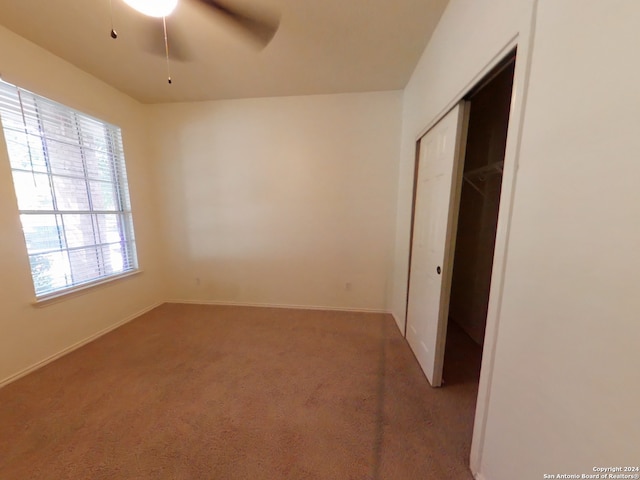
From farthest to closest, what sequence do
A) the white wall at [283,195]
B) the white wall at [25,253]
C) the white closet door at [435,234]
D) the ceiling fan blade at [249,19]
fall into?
the white wall at [283,195] → the white wall at [25,253] → the white closet door at [435,234] → the ceiling fan blade at [249,19]

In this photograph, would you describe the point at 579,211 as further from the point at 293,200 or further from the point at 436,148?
the point at 293,200

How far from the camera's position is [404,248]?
97.5 inches

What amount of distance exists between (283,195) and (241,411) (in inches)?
87.2

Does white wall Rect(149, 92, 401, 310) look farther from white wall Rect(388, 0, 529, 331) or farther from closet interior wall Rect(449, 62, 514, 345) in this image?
closet interior wall Rect(449, 62, 514, 345)

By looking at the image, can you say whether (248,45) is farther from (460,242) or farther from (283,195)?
(460,242)

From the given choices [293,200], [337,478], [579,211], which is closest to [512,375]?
[579,211]

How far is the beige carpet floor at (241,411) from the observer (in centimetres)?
121

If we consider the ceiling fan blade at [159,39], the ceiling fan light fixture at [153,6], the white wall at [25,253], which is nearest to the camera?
the ceiling fan light fixture at [153,6]

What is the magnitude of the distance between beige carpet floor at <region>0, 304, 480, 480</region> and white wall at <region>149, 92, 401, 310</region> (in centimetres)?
83

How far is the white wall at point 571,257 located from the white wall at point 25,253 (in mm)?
3319

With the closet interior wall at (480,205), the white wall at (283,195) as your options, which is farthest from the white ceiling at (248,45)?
the closet interior wall at (480,205)

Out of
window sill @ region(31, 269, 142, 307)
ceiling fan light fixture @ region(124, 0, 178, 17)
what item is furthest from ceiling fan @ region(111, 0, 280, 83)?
window sill @ region(31, 269, 142, 307)

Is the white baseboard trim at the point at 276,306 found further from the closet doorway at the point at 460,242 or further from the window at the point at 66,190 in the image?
the window at the point at 66,190

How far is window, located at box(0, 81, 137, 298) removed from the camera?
1853 mm
